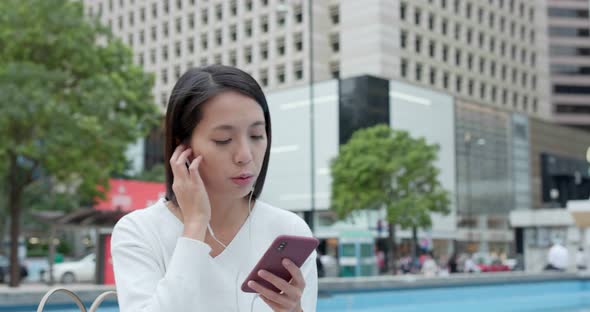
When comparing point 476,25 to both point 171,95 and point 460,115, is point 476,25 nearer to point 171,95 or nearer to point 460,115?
point 460,115

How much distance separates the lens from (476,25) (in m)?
40.6

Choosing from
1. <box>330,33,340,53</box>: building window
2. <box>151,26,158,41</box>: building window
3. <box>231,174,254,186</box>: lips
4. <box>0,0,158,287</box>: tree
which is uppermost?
<box>151,26,158,41</box>: building window

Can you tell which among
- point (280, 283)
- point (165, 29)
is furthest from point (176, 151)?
point (165, 29)

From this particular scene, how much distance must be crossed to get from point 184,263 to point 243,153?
0.85ft

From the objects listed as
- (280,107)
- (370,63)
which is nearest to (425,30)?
(370,63)

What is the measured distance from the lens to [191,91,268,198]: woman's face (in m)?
1.53

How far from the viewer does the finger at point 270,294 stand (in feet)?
4.78

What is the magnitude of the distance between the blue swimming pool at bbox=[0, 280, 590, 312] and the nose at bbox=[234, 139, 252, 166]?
9.07 meters

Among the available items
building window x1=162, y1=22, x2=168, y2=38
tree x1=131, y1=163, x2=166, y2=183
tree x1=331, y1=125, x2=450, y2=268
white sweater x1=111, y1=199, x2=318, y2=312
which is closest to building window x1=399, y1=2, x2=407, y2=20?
tree x1=331, y1=125, x2=450, y2=268

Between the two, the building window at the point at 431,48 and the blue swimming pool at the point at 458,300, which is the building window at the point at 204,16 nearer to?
the building window at the point at 431,48

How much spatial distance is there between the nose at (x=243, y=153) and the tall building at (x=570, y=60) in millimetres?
70245

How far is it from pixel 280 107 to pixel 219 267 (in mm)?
25764

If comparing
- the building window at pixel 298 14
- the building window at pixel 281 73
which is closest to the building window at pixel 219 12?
the building window at pixel 298 14

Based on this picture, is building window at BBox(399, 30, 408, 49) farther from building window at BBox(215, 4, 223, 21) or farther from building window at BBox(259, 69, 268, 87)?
building window at BBox(215, 4, 223, 21)
